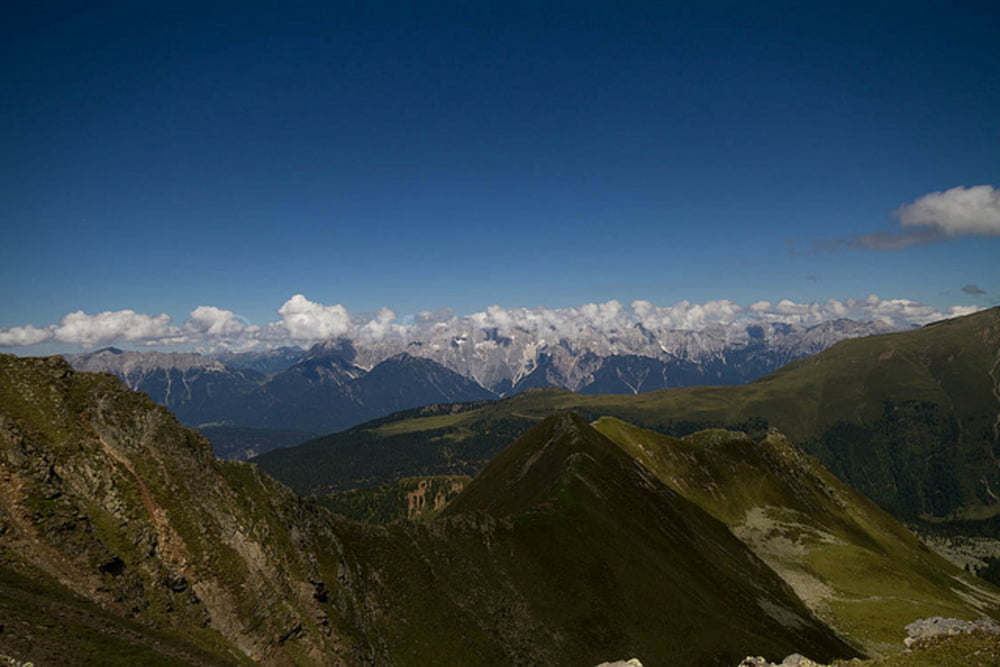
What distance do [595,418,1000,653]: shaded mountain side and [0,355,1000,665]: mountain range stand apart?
1.75m

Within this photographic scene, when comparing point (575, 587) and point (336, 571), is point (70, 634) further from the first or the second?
point (575, 587)

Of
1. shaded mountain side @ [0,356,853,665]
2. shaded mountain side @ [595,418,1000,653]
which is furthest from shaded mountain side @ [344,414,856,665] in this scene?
shaded mountain side @ [595,418,1000,653]

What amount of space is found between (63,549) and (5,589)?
7.56 meters

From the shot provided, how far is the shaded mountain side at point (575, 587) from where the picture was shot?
67.2 metres

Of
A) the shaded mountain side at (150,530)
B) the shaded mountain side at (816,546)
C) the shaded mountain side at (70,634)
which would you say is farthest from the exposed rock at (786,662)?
the shaded mountain side at (816,546)

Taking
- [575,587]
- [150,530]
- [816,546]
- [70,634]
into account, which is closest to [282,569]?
[150,530]

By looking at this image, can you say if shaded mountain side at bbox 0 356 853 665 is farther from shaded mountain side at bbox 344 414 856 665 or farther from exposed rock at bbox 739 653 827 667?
exposed rock at bbox 739 653 827 667

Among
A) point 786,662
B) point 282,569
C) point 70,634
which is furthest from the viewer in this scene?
point 786,662

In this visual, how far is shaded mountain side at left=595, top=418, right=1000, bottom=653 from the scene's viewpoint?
120 meters

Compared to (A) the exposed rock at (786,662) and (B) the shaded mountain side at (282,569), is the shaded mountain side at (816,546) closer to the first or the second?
(B) the shaded mountain side at (282,569)

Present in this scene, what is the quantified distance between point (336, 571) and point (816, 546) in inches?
6049

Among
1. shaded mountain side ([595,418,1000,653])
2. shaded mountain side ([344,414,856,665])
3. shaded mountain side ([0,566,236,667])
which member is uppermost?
shaded mountain side ([0,566,236,667])

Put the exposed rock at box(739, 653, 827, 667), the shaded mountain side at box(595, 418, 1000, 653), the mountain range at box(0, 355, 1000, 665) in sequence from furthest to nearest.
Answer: the shaded mountain side at box(595, 418, 1000, 653), the exposed rock at box(739, 653, 827, 667), the mountain range at box(0, 355, 1000, 665)

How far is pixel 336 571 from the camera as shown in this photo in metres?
62.7
